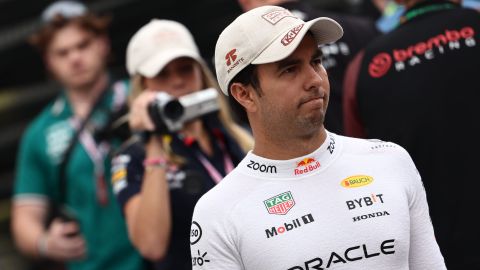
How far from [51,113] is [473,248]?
2.56 metres

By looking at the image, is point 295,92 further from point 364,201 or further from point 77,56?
point 77,56

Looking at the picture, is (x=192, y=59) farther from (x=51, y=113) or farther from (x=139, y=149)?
(x=51, y=113)

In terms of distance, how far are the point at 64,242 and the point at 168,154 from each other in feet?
4.08

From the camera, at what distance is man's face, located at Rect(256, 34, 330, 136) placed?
2994 millimetres

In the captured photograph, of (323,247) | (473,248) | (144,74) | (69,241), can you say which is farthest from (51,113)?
(323,247)

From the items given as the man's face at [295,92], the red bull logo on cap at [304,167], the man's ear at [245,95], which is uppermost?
the man's face at [295,92]

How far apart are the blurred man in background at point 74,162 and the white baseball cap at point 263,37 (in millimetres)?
2144

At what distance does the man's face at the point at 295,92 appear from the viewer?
299 centimetres

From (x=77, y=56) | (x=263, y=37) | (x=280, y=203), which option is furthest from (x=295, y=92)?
(x=77, y=56)

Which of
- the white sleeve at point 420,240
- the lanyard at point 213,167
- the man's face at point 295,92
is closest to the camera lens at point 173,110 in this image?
the lanyard at point 213,167

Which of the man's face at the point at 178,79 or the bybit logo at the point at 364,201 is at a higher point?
the bybit logo at the point at 364,201

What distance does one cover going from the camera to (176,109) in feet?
13.9

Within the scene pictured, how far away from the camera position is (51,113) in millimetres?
5586

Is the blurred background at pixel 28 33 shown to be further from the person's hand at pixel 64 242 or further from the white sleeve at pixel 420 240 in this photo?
the white sleeve at pixel 420 240
